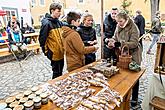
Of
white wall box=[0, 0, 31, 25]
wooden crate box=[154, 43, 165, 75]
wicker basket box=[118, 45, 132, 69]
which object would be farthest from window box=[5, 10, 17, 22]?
wooden crate box=[154, 43, 165, 75]

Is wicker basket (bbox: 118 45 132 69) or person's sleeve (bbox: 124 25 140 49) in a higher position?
person's sleeve (bbox: 124 25 140 49)

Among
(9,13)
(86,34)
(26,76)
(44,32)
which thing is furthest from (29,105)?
(9,13)

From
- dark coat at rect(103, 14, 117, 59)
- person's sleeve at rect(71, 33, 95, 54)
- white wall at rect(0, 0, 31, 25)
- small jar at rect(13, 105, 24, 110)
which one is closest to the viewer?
small jar at rect(13, 105, 24, 110)

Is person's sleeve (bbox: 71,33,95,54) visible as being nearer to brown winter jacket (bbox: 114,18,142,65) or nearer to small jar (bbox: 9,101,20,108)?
brown winter jacket (bbox: 114,18,142,65)

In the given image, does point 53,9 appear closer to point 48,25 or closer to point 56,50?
point 48,25

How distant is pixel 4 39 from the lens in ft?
21.3

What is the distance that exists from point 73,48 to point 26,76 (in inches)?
100

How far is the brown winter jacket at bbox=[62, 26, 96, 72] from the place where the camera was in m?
2.07

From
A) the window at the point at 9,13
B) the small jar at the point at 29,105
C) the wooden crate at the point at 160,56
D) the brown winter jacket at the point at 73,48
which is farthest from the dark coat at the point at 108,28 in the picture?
the window at the point at 9,13

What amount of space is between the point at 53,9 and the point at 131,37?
1084 millimetres

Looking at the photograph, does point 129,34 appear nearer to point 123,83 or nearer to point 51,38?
point 123,83

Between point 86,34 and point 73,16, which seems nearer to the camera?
point 73,16

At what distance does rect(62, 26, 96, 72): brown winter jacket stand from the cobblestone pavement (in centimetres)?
132

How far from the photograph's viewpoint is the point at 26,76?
431 centimetres
